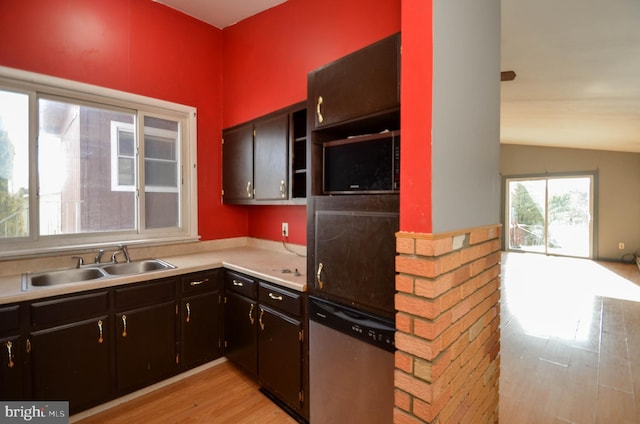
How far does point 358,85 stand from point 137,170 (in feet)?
7.47

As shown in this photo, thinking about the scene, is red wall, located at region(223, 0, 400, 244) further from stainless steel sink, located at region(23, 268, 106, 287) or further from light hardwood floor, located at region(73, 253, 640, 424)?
stainless steel sink, located at region(23, 268, 106, 287)

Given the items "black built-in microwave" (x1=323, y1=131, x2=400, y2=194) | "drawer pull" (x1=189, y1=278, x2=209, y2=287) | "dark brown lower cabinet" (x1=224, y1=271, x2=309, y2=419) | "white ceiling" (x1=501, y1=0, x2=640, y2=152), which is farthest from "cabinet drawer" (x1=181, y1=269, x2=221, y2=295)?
"white ceiling" (x1=501, y1=0, x2=640, y2=152)

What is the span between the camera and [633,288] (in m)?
4.82

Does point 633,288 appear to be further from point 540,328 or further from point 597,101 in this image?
point 597,101

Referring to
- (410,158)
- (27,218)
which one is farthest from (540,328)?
(27,218)

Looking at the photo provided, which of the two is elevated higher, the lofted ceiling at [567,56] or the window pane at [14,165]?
the lofted ceiling at [567,56]

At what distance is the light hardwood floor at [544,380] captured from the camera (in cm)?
207

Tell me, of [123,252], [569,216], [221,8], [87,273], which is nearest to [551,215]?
[569,216]

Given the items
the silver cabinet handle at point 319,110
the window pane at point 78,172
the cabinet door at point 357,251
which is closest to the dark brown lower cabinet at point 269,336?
the cabinet door at point 357,251

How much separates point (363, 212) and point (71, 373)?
84.7 inches

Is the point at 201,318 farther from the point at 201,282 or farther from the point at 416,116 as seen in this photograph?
the point at 416,116

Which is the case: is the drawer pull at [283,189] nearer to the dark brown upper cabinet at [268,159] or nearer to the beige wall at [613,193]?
the dark brown upper cabinet at [268,159]

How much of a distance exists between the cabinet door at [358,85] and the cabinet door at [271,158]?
69 cm

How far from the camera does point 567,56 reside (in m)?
2.25
